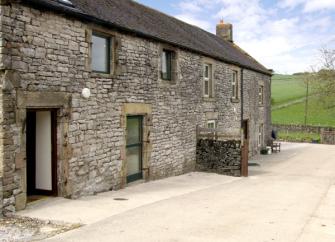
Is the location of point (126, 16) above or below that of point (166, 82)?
above

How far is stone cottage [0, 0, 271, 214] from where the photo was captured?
8.00 meters

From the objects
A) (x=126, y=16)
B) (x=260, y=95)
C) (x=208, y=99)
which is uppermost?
(x=126, y=16)

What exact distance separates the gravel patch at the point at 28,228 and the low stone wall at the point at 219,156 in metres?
9.73

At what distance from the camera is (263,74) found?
2709 cm

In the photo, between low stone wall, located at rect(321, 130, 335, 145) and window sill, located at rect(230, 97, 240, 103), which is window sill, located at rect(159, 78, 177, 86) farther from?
low stone wall, located at rect(321, 130, 335, 145)

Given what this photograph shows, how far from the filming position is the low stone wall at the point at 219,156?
16.0 meters

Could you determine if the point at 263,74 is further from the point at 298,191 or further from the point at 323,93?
the point at 298,191

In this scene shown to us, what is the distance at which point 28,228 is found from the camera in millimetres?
6945

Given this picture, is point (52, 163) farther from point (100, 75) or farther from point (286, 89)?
point (286, 89)

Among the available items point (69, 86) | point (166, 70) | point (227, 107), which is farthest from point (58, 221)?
point (227, 107)

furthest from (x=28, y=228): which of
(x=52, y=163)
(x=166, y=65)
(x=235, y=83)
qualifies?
(x=235, y=83)

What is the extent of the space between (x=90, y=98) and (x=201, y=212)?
151 inches

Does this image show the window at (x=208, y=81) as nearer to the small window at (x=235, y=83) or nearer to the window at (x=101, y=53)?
the small window at (x=235, y=83)

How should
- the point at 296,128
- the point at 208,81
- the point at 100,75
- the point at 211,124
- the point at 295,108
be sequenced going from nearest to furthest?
the point at 100,75
the point at 208,81
the point at 211,124
the point at 296,128
the point at 295,108
